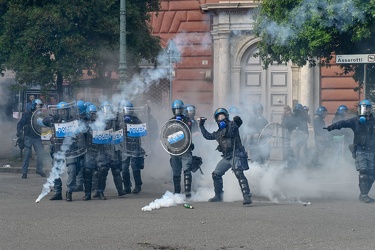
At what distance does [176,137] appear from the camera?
48.4 feet

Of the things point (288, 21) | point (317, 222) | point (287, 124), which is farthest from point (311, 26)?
point (317, 222)

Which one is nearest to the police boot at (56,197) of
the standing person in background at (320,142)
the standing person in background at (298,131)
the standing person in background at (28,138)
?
the standing person in background at (28,138)

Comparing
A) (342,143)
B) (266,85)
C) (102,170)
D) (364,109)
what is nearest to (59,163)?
(102,170)

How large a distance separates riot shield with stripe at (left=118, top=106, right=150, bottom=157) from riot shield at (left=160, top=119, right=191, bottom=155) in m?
1.01

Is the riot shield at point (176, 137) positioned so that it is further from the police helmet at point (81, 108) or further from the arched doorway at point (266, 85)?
the arched doorway at point (266, 85)

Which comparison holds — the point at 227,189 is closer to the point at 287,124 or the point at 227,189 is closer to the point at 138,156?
the point at 138,156

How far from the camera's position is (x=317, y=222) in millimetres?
11680

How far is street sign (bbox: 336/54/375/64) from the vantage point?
57.8 feet

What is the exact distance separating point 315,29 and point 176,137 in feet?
16.3

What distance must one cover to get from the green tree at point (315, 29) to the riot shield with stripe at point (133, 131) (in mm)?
4387

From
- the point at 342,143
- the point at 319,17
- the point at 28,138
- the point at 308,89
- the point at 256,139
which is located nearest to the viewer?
the point at 319,17

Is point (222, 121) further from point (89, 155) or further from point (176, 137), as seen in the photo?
point (89, 155)

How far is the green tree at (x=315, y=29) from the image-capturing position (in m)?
17.6

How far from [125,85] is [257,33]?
345cm
